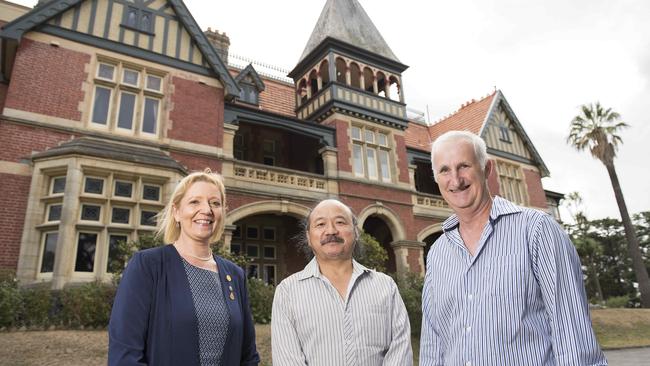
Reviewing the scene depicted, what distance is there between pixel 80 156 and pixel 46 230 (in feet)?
6.35

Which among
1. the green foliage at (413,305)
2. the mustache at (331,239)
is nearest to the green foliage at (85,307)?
the mustache at (331,239)

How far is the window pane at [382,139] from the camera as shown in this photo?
17431 millimetres

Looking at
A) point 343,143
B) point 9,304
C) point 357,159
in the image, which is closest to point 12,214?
point 9,304

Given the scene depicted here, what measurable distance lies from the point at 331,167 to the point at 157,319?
1347cm

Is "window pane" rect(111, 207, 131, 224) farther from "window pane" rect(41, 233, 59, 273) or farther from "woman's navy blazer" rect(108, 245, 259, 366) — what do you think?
"woman's navy blazer" rect(108, 245, 259, 366)

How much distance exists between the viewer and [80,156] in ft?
→ 32.7

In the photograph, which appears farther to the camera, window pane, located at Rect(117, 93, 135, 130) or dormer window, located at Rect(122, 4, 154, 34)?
dormer window, located at Rect(122, 4, 154, 34)

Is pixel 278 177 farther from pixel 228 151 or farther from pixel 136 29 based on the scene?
pixel 136 29

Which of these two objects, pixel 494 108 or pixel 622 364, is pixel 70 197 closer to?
pixel 622 364

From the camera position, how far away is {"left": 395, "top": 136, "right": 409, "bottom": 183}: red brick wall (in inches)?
690

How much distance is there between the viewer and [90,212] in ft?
33.2

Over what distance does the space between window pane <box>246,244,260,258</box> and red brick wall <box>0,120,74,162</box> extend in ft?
24.0

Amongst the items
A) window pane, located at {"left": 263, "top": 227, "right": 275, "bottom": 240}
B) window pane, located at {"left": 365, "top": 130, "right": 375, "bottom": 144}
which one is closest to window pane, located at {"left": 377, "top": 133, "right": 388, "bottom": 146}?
window pane, located at {"left": 365, "top": 130, "right": 375, "bottom": 144}

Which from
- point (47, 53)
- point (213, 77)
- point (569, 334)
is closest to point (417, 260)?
point (213, 77)
